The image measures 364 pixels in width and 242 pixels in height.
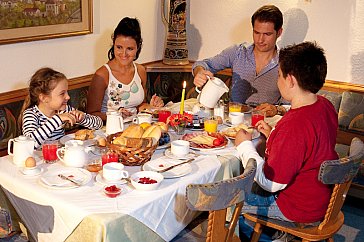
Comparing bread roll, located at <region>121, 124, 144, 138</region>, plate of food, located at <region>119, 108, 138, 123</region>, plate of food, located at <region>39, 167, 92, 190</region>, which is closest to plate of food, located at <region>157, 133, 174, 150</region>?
bread roll, located at <region>121, 124, 144, 138</region>

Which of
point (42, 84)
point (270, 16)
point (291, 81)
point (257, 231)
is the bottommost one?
point (257, 231)

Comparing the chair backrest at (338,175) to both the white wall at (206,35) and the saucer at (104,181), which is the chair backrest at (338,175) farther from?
the white wall at (206,35)

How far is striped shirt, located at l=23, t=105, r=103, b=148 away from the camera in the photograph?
237 cm

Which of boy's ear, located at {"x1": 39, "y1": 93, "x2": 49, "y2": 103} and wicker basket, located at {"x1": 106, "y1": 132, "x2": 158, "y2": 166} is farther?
boy's ear, located at {"x1": 39, "y1": 93, "x2": 49, "y2": 103}

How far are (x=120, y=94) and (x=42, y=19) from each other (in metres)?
0.69

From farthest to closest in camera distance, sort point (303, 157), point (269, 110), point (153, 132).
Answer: point (269, 110) → point (153, 132) → point (303, 157)

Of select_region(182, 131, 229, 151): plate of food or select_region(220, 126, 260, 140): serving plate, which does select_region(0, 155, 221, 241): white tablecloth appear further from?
select_region(220, 126, 260, 140): serving plate

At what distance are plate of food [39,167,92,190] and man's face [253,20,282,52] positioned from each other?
168cm

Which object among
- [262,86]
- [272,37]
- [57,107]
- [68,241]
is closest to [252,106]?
[262,86]

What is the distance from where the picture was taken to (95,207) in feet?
5.70

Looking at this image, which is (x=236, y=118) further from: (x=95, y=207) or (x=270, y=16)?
(x=95, y=207)

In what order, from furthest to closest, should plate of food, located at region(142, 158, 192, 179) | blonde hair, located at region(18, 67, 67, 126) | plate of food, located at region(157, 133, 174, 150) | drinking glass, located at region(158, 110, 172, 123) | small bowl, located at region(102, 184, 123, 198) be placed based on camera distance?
drinking glass, located at region(158, 110, 172, 123) < blonde hair, located at region(18, 67, 67, 126) < plate of food, located at region(157, 133, 174, 150) < plate of food, located at region(142, 158, 192, 179) < small bowl, located at region(102, 184, 123, 198)

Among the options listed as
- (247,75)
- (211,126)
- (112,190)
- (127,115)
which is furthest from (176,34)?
(112,190)

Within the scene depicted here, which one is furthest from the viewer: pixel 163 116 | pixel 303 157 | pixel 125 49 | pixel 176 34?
pixel 176 34
